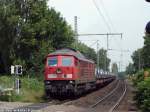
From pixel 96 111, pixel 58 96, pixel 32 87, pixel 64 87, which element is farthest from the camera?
pixel 32 87

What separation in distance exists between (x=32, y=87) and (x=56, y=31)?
69.3 ft

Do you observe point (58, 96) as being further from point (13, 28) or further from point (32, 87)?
point (13, 28)

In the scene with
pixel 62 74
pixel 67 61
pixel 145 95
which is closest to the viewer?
pixel 145 95

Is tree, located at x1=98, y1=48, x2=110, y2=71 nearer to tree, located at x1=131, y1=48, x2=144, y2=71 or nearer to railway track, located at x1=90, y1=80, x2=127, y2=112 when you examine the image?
tree, located at x1=131, y1=48, x2=144, y2=71

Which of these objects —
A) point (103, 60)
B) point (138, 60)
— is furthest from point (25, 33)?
point (103, 60)

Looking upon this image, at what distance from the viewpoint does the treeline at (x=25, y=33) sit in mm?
52356

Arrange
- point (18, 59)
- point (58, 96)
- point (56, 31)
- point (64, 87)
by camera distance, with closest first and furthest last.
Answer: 1. point (64, 87)
2. point (58, 96)
3. point (18, 59)
4. point (56, 31)

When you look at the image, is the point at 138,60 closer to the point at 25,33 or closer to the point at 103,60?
the point at 103,60

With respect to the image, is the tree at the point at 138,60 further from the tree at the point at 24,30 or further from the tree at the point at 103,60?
the tree at the point at 24,30

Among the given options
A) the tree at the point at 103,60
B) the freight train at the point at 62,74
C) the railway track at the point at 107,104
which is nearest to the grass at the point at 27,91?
the freight train at the point at 62,74

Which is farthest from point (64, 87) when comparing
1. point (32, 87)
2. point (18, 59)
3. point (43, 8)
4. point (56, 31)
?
point (56, 31)

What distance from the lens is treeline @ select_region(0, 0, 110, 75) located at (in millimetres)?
52356

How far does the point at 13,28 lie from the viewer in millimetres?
52750

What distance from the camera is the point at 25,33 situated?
173ft
